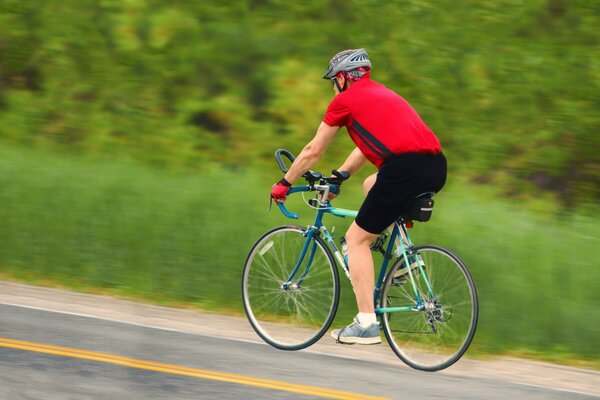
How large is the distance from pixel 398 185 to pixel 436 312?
3.13 ft

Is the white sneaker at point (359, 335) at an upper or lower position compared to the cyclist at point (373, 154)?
lower

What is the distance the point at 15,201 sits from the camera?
35.0 ft

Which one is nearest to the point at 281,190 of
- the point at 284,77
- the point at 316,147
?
the point at 316,147

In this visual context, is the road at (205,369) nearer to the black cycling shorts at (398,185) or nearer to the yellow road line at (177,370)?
the yellow road line at (177,370)

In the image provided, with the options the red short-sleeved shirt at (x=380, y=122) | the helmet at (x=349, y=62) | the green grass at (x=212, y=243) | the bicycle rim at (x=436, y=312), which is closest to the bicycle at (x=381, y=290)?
the bicycle rim at (x=436, y=312)

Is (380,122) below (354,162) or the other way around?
the other way around

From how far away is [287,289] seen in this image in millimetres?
7746

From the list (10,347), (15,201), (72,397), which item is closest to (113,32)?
(15,201)

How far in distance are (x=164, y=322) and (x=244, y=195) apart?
2.16 meters

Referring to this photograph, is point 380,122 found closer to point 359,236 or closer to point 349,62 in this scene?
point 349,62

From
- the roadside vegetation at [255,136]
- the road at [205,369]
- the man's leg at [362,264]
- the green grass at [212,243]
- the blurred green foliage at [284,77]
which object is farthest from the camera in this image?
the blurred green foliage at [284,77]

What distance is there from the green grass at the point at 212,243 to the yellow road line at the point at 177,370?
6.72 ft

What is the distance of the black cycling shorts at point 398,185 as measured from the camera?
6.88 m

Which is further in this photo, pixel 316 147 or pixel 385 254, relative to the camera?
pixel 385 254
